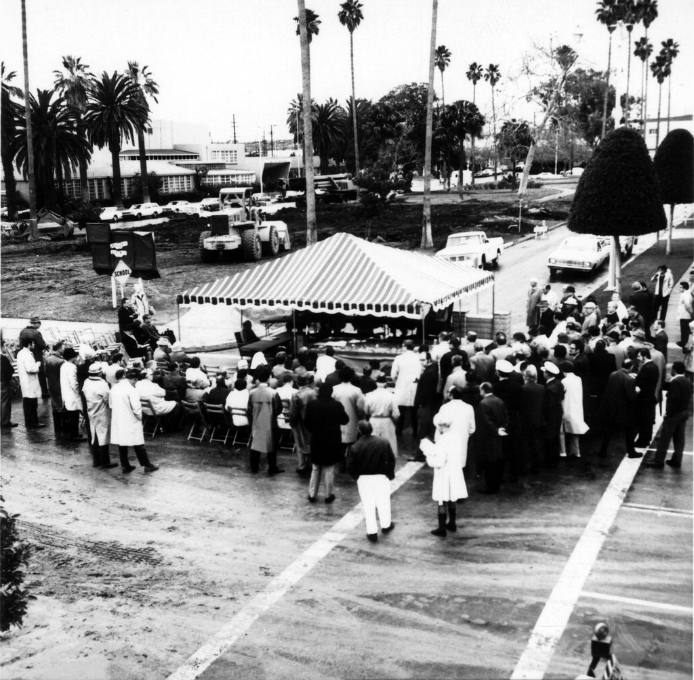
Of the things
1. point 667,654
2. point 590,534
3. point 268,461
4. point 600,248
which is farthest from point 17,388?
point 600,248

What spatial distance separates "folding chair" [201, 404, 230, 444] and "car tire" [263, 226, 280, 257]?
21787 millimetres

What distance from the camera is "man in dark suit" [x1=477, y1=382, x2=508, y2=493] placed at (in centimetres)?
993

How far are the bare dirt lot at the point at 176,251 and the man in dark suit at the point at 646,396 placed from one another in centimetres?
1552

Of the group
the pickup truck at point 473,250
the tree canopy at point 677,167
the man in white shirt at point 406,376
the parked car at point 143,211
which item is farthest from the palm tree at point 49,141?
the man in white shirt at point 406,376

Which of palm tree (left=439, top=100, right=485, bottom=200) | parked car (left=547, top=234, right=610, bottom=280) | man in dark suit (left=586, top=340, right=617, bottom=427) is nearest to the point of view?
man in dark suit (left=586, top=340, right=617, bottom=427)

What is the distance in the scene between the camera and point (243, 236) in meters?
32.2

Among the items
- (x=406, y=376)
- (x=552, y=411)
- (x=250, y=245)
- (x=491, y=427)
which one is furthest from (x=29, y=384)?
(x=250, y=245)

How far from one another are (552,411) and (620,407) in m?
0.95

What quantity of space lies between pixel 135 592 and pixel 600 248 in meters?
23.5

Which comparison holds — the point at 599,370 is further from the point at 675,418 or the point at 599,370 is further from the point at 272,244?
the point at 272,244

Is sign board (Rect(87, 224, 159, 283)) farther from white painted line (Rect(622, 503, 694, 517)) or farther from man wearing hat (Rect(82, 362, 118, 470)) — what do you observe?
white painted line (Rect(622, 503, 694, 517))

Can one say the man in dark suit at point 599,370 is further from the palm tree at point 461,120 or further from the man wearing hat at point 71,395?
the palm tree at point 461,120

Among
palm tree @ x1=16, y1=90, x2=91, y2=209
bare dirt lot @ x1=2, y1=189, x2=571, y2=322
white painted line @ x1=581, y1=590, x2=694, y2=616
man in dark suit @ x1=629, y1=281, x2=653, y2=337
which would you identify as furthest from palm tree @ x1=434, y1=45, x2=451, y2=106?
white painted line @ x1=581, y1=590, x2=694, y2=616

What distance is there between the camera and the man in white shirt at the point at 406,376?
12.2 m
